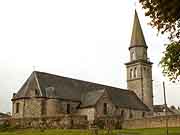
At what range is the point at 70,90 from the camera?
51.1 m

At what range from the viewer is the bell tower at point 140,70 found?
2509 inches

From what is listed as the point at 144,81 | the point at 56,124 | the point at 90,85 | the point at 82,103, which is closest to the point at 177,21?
the point at 56,124

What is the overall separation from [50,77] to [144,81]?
848 inches

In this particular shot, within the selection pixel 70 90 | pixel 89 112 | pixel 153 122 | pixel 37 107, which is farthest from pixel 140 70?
pixel 37 107

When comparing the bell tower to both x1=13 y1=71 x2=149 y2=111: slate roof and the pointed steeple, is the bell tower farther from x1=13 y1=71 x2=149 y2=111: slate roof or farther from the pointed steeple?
x1=13 y1=71 x2=149 y2=111: slate roof

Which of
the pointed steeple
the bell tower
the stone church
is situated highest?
the pointed steeple

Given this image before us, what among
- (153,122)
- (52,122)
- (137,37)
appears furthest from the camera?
(137,37)

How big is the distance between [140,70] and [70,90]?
1818cm

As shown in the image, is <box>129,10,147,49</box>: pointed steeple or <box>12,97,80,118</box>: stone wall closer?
<box>12,97,80,118</box>: stone wall

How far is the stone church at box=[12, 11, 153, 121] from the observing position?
4566 centimetres

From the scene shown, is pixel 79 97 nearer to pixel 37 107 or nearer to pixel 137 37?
pixel 37 107

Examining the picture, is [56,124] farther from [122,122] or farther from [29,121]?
[122,122]

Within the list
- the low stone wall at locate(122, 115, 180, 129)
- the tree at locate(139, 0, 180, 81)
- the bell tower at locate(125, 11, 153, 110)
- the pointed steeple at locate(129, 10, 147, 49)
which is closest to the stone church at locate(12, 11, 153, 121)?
the bell tower at locate(125, 11, 153, 110)

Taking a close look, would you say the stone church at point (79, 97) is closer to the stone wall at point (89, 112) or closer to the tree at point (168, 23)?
the stone wall at point (89, 112)
